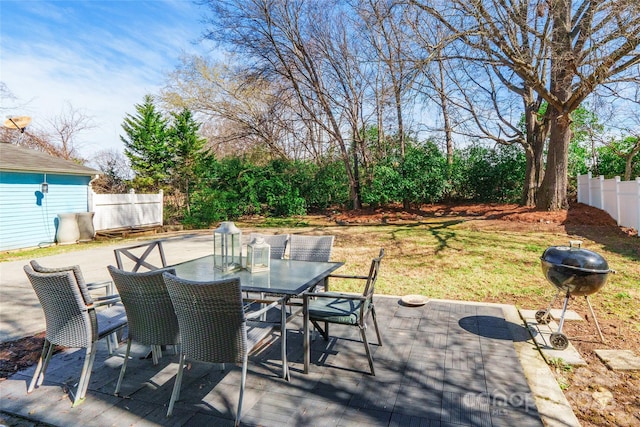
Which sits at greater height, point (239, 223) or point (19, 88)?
point (19, 88)

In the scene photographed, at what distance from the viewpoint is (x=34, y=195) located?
1034 centimetres

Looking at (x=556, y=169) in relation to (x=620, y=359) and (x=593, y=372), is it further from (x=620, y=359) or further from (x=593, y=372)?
(x=593, y=372)

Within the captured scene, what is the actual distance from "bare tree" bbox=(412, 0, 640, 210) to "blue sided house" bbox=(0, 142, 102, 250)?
1105cm

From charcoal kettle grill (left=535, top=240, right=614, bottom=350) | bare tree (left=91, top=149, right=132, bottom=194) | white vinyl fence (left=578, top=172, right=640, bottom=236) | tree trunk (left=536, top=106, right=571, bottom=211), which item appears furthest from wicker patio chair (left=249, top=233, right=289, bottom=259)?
bare tree (left=91, top=149, right=132, bottom=194)

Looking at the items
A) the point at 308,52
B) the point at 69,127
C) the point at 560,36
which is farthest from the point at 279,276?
the point at 69,127

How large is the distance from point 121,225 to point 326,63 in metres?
9.43

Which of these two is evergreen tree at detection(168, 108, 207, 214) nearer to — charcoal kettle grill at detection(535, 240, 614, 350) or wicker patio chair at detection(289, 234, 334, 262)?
wicker patio chair at detection(289, 234, 334, 262)

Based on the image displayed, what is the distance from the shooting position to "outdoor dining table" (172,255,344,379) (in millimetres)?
2637

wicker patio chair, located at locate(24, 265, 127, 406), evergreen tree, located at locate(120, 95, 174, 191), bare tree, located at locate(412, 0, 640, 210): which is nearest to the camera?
wicker patio chair, located at locate(24, 265, 127, 406)

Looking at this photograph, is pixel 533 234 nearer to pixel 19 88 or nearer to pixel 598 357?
pixel 598 357

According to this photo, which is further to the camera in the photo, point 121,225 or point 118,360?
point 121,225

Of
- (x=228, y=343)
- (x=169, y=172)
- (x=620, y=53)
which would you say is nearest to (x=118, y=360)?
(x=228, y=343)

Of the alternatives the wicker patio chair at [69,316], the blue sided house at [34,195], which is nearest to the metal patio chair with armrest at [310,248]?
the wicker patio chair at [69,316]

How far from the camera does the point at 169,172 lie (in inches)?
725
